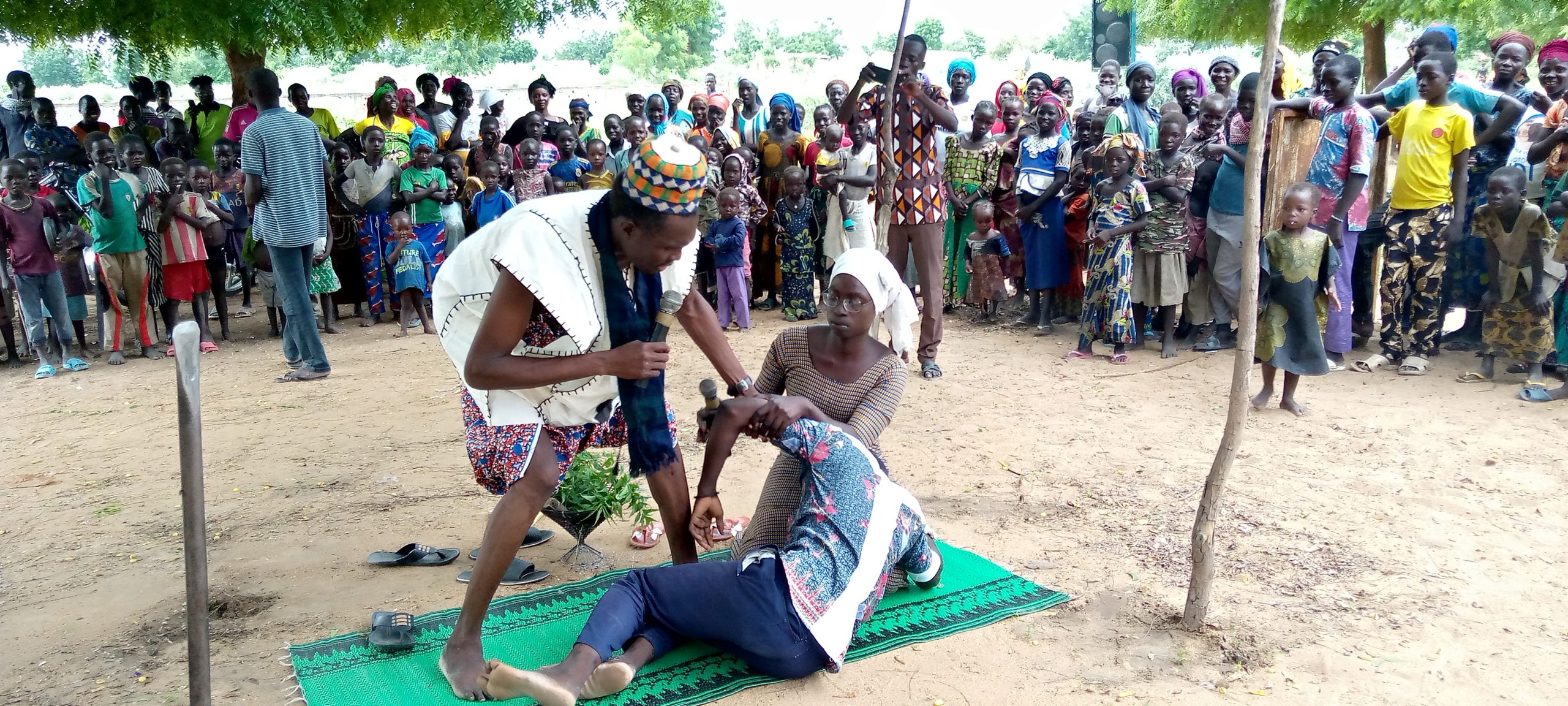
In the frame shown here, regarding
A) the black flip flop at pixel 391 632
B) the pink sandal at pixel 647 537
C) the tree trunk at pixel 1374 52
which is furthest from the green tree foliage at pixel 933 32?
the black flip flop at pixel 391 632

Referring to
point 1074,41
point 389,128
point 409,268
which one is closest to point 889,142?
point 409,268

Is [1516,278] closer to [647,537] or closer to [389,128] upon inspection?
[647,537]

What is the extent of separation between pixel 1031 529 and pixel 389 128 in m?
7.06

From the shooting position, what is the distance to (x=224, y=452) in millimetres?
5402

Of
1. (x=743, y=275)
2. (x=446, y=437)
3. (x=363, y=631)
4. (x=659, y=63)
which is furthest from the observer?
(x=659, y=63)

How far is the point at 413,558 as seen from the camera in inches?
154

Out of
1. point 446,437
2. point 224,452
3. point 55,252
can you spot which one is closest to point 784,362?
point 446,437

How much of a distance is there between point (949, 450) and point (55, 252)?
6213 millimetres

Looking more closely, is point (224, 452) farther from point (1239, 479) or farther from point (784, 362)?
point (1239, 479)

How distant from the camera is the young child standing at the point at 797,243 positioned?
8.45 meters

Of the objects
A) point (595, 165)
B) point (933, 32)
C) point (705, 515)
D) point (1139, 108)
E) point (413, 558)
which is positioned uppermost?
point (933, 32)

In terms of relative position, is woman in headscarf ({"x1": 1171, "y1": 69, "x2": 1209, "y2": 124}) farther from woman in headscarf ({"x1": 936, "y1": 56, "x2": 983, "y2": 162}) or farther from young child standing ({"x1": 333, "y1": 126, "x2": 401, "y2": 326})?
young child standing ({"x1": 333, "y1": 126, "x2": 401, "y2": 326})

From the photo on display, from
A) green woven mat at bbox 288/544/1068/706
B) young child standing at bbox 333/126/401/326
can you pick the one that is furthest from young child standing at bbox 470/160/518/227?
green woven mat at bbox 288/544/1068/706

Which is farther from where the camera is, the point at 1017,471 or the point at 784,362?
the point at 1017,471
